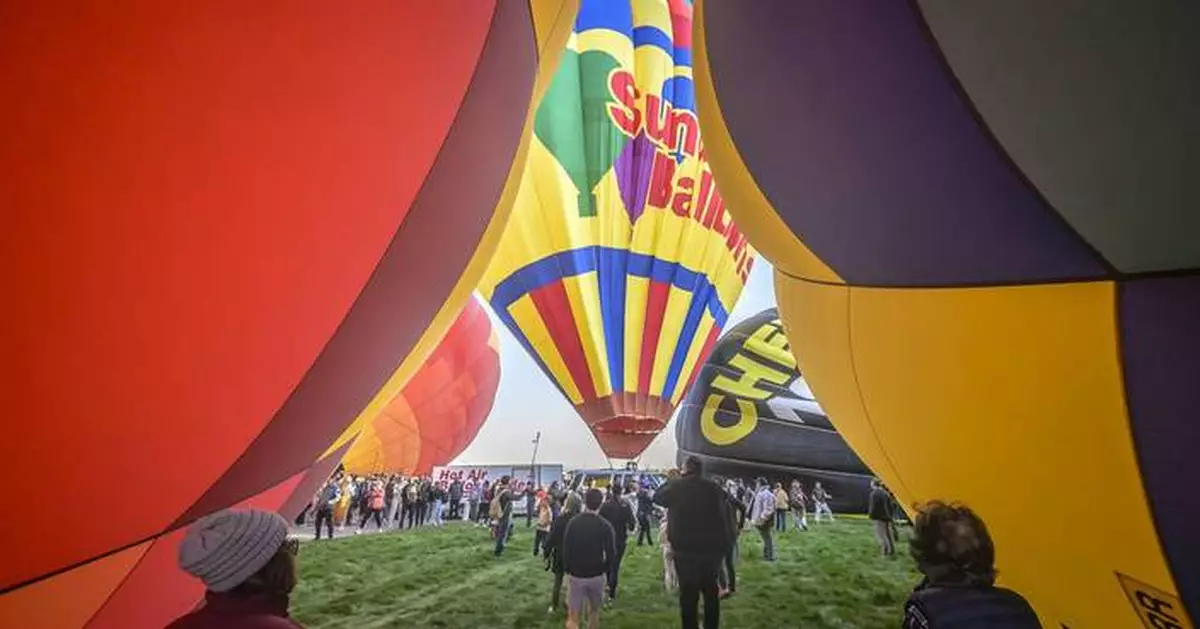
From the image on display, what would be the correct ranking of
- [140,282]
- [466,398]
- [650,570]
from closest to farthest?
[140,282], [650,570], [466,398]

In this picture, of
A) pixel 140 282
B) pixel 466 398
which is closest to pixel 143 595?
pixel 140 282

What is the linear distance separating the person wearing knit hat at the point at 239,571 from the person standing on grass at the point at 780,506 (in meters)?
12.6

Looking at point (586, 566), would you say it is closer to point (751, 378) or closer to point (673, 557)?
point (673, 557)

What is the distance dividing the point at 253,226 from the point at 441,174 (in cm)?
72

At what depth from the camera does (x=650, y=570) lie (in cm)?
872

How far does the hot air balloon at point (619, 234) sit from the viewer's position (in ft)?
29.7

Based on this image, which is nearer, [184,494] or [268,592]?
[268,592]

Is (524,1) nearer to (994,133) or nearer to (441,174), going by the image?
(441,174)

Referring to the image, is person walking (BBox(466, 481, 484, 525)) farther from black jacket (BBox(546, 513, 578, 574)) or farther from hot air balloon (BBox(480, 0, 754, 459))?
black jacket (BBox(546, 513, 578, 574))

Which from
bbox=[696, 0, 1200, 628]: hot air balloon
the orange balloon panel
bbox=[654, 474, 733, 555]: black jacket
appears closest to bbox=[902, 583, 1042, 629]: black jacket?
bbox=[696, 0, 1200, 628]: hot air balloon

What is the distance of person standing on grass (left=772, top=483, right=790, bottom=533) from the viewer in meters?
13.1

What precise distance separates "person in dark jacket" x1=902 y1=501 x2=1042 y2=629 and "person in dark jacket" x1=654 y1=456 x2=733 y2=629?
2599mm

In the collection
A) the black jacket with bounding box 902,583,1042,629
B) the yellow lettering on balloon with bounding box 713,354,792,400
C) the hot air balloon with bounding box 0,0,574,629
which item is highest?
the yellow lettering on balloon with bounding box 713,354,792,400

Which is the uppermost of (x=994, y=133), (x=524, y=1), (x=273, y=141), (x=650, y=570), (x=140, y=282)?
(x=524, y=1)
